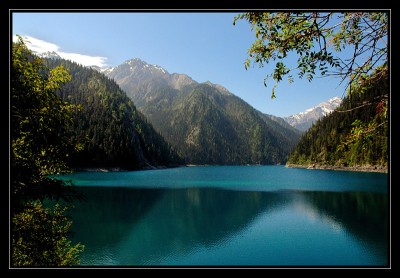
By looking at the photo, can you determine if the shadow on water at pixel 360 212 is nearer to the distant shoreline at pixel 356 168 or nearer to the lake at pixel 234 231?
the lake at pixel 234 231

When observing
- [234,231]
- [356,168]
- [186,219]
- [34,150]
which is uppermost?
[34,150]

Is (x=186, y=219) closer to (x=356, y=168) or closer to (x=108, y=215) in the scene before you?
(x=108, y=215)

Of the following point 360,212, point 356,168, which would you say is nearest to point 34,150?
point 360,212

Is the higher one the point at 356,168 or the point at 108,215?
the point at 108,215

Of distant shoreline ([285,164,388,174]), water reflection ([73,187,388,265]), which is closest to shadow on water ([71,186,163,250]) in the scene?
water reflection ([73,187,388,265])

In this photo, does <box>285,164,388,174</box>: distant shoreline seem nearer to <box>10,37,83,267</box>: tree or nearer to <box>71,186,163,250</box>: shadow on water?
<box>71,186,163,250</box>: shadow on water

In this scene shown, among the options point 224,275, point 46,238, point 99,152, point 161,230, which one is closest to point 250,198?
point 161,230
